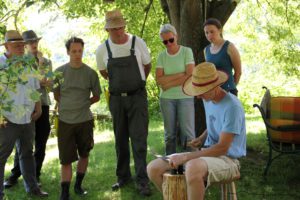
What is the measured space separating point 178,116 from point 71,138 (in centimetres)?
125

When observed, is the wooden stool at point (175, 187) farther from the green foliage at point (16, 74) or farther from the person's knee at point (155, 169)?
the green foliage at point (16, 74)

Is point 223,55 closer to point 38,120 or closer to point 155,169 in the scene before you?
point 155,169

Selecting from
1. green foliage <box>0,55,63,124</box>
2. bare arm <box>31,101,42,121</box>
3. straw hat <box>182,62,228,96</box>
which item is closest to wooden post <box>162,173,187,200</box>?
straw hat <box>182,62,228,96</box>

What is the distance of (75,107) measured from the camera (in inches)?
200

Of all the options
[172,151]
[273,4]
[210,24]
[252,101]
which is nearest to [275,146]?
[172,151]

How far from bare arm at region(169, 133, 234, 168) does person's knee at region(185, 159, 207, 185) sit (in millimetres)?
101

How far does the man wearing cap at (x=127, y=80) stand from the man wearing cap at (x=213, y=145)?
113cm

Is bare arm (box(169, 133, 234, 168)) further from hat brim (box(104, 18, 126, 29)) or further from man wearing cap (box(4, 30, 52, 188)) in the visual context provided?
man wearing cap (box(4, 30, 52, 188))

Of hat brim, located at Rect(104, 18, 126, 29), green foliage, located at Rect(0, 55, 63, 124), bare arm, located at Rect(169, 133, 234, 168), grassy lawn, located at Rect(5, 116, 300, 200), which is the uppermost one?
hat brim, located at Rect(104, 18, 126, 29)

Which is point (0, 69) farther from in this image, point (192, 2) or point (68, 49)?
point (192, 2)

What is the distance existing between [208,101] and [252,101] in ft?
46.3

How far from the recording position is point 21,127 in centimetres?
511

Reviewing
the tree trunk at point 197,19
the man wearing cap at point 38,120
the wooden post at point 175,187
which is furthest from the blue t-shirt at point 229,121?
the tree trunk at point 197,19

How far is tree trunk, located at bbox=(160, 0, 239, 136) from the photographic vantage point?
21.9 feet
